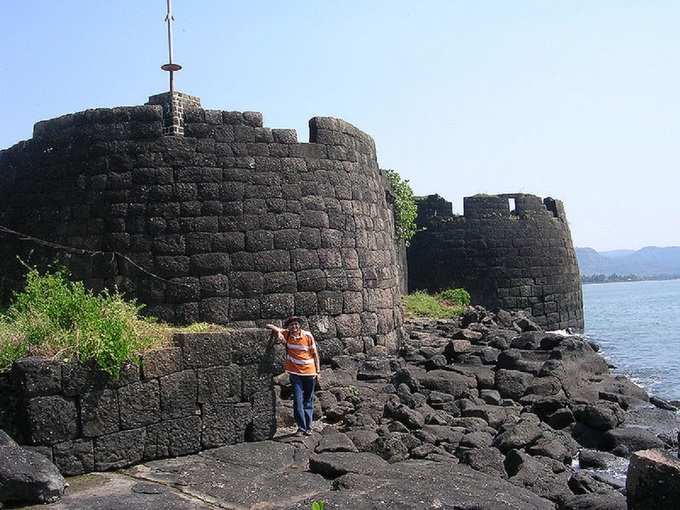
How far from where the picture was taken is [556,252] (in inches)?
945

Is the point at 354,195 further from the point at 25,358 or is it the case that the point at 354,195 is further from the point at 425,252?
the point at 425,252

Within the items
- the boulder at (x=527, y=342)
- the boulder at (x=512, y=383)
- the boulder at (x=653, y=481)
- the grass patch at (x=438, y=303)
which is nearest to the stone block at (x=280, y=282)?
the boulder at (x=512, y=383)

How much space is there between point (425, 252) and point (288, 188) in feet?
41.1

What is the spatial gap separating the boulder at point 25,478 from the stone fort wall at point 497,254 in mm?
18157

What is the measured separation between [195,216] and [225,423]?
412cm

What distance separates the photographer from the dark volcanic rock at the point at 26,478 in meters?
5.83

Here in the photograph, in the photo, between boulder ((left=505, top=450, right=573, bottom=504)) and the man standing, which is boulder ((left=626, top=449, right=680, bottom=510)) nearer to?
boulder ((left=505, top=450, right=573, bottom=504))

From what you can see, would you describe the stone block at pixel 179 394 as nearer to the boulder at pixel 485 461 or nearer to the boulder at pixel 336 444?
the boulder at pixel 336 444

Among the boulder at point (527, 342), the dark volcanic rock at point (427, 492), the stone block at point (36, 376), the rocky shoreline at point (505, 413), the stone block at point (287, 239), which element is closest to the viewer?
the dark volcanic rock at point (427, 492)

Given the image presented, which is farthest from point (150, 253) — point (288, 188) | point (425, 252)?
point (425, 252)

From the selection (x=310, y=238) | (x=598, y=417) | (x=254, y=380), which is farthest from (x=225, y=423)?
(x=598, y=417)

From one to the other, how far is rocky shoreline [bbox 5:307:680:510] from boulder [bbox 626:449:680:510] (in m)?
0.02

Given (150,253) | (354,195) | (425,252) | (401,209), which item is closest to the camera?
(150,253)

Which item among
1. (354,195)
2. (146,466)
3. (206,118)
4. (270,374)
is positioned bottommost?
(146,466)
